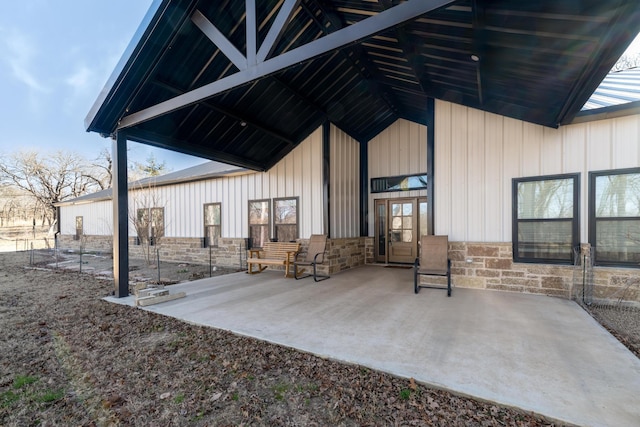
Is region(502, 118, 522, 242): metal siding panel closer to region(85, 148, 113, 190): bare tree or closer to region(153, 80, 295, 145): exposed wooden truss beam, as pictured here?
region(153, 80, 295, 145): exposed wooden truss beam

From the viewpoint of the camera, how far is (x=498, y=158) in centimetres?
525

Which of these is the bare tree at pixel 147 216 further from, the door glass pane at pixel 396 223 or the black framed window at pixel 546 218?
the black framed window at pixel 546 218

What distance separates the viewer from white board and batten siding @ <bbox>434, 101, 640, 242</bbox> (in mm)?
4469

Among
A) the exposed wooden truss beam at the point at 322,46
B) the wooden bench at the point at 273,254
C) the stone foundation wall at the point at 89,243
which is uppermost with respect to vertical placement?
the exposed wooden truss beam at the point at 322,46

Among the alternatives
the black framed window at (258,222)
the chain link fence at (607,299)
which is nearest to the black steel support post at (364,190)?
the black framed window at (258,222)

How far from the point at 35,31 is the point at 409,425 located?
4767 cm

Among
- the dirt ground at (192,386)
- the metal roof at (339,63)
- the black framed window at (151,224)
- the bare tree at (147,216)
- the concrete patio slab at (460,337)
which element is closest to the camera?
the dirt ground at (192,386)

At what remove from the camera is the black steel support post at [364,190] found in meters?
8.52

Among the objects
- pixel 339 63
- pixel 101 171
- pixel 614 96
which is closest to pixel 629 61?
pixel 614 96

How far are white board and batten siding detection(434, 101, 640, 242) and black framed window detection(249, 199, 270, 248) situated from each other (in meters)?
4.70

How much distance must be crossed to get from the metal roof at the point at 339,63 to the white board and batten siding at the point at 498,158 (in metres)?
0.30

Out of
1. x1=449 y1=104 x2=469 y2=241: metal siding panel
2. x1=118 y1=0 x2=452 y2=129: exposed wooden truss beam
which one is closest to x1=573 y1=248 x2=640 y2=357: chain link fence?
x1=449 y1=104 x2=469 y2=241: metal siding panel

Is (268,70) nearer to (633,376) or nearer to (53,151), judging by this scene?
(633,376)

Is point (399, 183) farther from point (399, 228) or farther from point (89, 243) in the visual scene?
point (89, 243)
